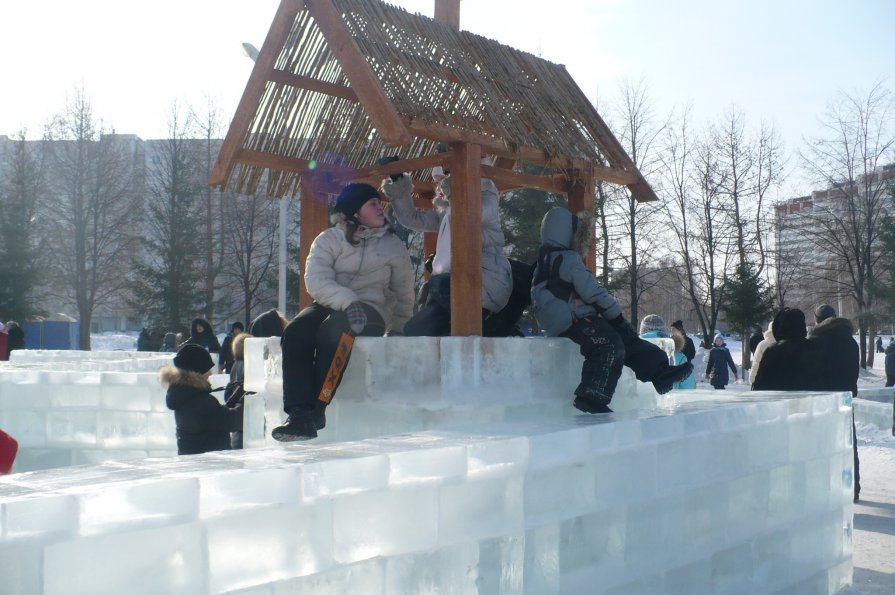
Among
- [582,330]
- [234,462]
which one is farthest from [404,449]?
[582,330]

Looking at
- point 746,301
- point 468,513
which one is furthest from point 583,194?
point 746,301

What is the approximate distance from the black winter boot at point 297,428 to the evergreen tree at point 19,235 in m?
32.2

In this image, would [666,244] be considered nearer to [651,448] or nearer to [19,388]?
[19,388]

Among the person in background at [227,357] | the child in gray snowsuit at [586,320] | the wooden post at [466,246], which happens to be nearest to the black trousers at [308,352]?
the wooden post at [466,246]

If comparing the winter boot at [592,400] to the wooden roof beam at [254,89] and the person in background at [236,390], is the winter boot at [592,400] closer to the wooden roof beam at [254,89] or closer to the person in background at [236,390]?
the person in background at [236,390]

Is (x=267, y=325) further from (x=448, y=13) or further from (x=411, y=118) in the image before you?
(x=411, y=118)

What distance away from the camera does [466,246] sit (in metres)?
5.10

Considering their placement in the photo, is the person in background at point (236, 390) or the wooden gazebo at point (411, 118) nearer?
the wooden gazebo at point (411, 118)

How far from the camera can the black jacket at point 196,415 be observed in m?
5.82

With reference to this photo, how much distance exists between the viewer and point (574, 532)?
3.39 meters

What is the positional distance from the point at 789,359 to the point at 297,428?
16.7ft

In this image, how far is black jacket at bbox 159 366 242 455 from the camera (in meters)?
5.82

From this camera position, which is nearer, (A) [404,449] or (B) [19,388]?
(A) [404,449]

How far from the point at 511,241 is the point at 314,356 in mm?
21228
